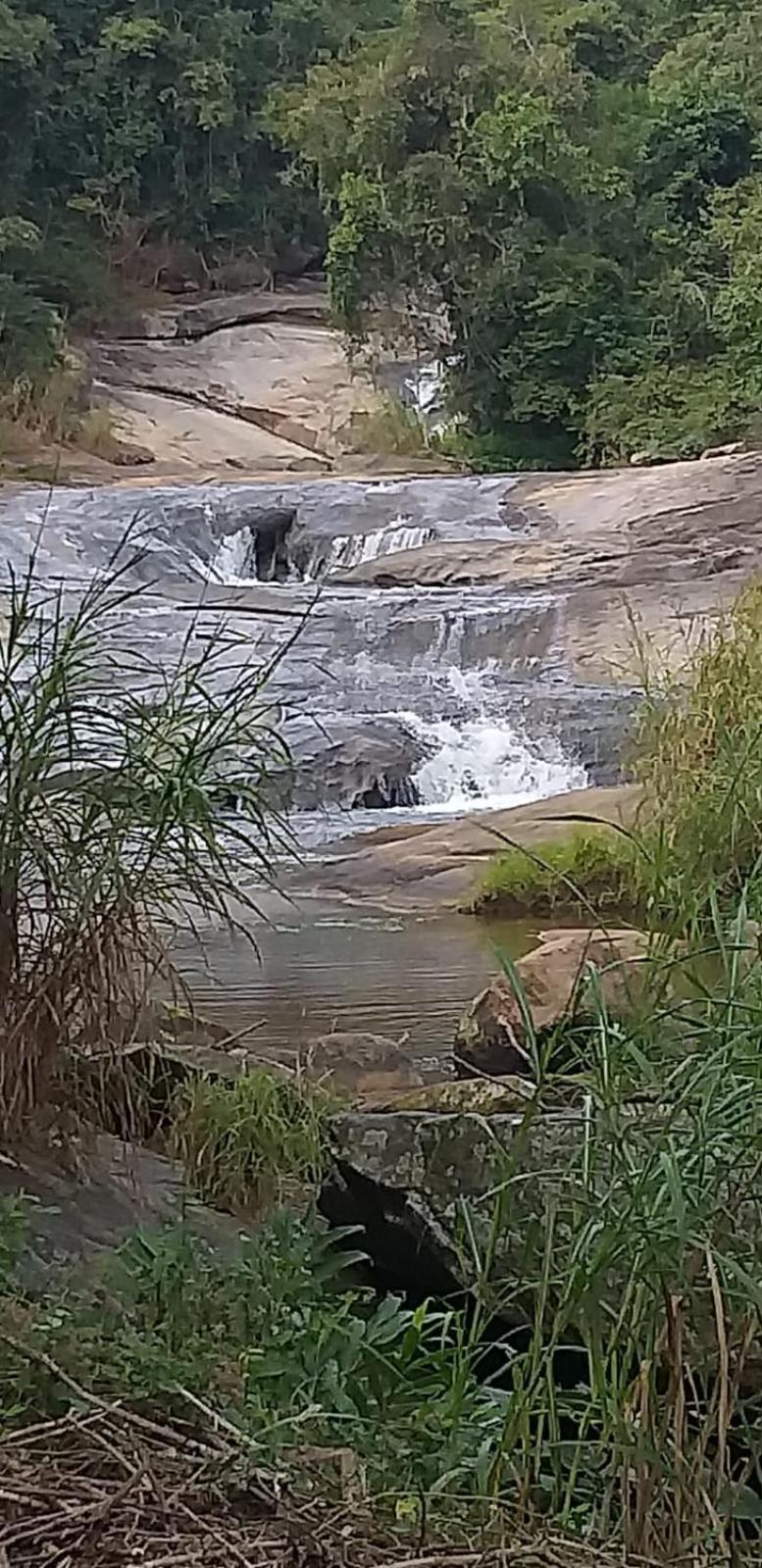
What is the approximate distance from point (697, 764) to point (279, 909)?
1.66 metres

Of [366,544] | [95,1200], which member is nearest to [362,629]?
[366,544]

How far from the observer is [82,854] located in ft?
9.50

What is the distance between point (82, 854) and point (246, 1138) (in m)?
0.70

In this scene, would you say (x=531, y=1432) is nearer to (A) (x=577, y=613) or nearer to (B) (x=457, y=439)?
(A) (x=577, y=613)

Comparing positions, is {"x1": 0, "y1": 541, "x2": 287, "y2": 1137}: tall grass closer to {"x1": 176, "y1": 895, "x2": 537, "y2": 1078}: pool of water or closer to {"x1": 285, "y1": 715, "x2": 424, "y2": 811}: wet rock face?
{"x1": 176, "y1": 895, "x2": 537, "y2": 1078}: pool of water

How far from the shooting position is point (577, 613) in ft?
38.9

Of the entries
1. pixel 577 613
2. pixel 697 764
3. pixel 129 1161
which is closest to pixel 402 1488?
pixel 129 1161

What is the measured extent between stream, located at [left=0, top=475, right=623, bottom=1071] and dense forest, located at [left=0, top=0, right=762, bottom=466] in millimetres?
4240

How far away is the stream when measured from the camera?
5.66 m

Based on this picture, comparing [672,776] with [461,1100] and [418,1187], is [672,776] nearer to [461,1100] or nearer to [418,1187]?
[461,1100]

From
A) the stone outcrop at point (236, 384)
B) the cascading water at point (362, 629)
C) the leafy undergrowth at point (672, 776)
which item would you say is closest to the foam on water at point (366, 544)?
the cascading water at point (362, 629)

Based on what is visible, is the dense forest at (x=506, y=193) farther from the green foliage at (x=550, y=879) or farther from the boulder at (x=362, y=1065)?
the boulder at (x=362, y=1065)

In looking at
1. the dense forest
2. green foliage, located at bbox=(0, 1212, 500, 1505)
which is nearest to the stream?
green foliage, located at bbox=(0, 1212, 500, 1505)

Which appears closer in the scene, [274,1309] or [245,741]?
[274,1309]
